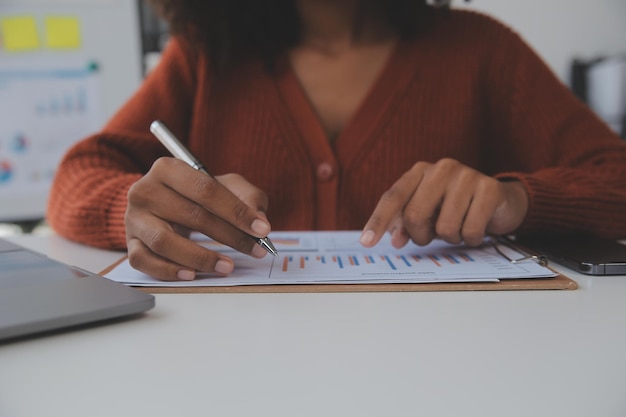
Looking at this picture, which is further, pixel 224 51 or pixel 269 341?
pixel 224 51

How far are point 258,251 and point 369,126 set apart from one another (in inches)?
17.2

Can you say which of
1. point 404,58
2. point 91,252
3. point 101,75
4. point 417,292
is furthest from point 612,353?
point 101,75

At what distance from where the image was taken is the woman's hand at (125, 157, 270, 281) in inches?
18.6

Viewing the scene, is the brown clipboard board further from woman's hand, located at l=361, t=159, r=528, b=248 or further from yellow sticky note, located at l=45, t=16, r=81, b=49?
yellow sticky note, located at l=45, t=16, r=81, b=49

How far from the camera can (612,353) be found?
312mm

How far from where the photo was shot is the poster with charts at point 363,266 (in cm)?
46

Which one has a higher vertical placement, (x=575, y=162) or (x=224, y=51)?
(x=224, y=51)

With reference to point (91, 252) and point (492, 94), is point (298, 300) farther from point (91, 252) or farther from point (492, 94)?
point (492, 94)

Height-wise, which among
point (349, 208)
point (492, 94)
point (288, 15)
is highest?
point (288, 15)

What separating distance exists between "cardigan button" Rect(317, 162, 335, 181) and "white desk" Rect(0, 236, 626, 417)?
419 millimetres

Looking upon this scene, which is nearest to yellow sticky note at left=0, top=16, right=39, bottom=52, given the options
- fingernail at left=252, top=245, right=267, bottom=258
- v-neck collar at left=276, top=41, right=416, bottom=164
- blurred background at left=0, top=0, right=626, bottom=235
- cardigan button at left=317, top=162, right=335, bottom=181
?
blurred background at left=0, top=0, right=626, bottom=235

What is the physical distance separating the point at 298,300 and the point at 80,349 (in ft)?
0.50

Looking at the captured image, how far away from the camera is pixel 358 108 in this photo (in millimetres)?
896

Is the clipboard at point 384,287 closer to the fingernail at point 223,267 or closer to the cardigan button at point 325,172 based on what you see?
the fingernail at point 223,267
